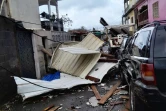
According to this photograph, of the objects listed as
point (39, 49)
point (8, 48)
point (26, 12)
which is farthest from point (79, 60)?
point (26, 12)

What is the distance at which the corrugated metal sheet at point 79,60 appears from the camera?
28.0ft

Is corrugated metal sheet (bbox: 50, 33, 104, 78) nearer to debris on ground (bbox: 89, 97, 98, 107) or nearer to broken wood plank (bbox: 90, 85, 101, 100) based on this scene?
broken wood plank (bbox: 90, 85, 101, 100)

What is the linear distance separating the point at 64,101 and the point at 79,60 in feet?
10.2

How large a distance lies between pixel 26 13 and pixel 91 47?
383 cm

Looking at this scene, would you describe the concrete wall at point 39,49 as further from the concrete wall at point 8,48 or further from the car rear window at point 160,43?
the car rear window at point 160,43

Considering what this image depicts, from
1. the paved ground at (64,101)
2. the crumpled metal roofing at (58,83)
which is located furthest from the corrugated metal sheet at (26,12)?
the paved ground at (64,101)

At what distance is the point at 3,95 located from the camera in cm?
602

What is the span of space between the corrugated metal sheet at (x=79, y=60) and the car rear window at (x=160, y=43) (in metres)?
5.19

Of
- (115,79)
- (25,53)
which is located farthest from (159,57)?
(25,53)

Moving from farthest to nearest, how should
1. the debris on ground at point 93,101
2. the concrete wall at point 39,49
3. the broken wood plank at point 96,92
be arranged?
the concrete wall at point 39,49 → the broken wood plank at point 96,92 → the debris on ground at point 93,101

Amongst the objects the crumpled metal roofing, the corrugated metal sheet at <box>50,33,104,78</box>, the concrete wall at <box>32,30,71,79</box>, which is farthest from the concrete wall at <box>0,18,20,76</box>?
the corrugated metal sheet at <box>50,33,104,78</box>

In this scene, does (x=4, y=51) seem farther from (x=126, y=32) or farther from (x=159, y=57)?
Result: (x=126, y=32)

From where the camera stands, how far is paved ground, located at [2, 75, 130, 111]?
5.34m

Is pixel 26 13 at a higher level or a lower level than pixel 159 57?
higher
